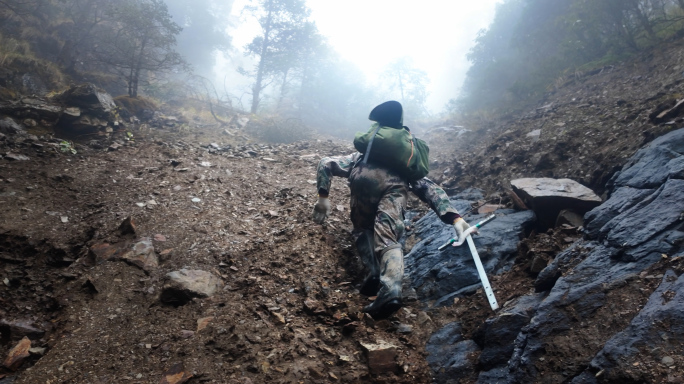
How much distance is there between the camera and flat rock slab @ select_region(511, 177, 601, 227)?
3.23 metres

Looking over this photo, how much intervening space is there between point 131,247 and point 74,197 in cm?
160

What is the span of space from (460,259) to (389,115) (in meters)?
1.73

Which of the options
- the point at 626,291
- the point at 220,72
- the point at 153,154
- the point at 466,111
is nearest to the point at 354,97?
the point at 466,111

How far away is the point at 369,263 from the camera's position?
3.45 m

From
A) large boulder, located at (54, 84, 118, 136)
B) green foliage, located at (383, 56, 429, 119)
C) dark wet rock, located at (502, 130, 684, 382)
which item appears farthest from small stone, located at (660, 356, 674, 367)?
green foliage, located at (383, 56, 429, 119)

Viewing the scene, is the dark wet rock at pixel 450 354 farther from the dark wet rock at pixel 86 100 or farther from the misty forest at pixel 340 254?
the dark wet rock at pixel 86 100

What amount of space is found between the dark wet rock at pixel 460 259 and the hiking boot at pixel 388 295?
0.52 metres

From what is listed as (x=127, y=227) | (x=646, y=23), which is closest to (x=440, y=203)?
(x=127, y=227)

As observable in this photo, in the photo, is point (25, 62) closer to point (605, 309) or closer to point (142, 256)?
point (142, 256)

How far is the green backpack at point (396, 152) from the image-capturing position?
3537 mm

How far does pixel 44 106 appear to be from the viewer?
5.93 m

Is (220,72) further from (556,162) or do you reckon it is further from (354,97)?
(556,162)

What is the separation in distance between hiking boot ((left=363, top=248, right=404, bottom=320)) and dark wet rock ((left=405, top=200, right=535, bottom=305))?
517 mm

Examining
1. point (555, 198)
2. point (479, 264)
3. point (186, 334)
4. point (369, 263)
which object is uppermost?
point (555, 198)
